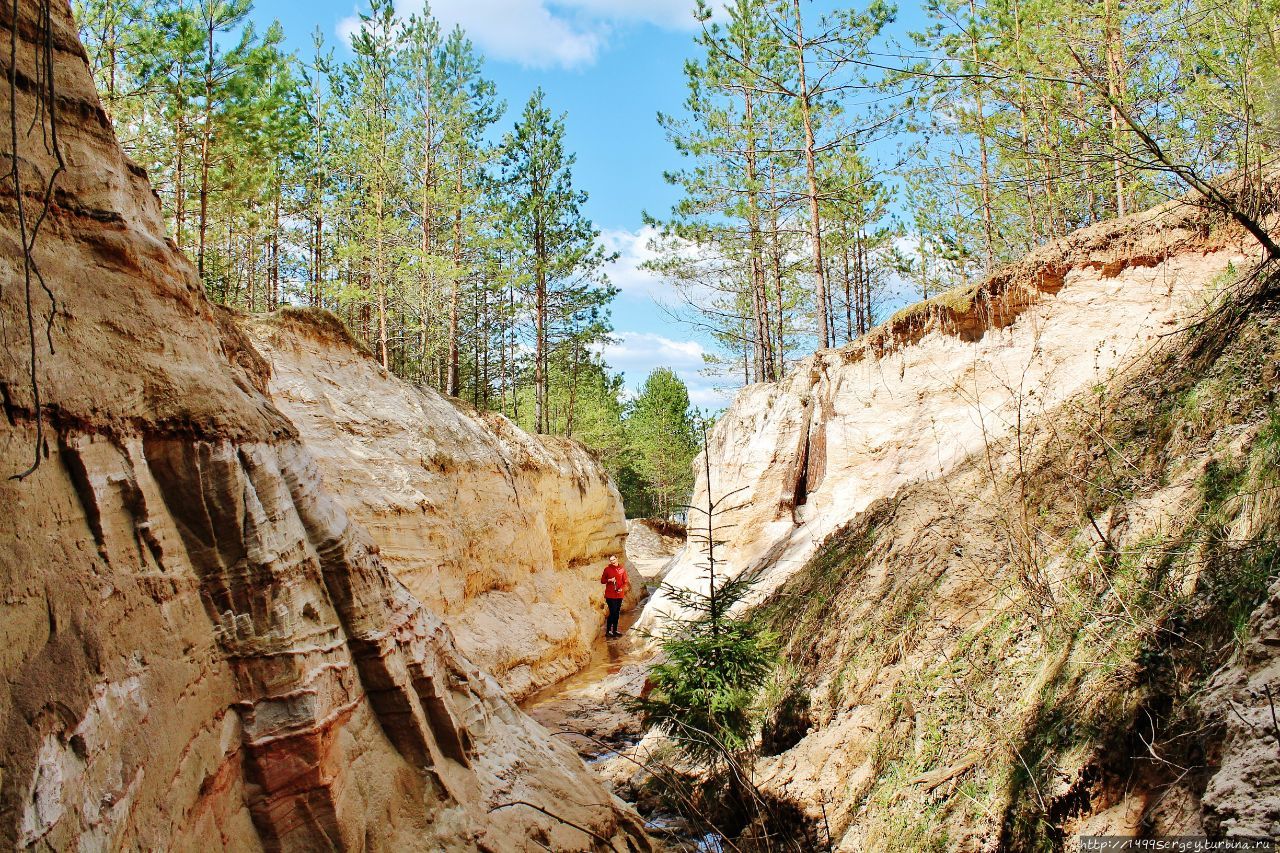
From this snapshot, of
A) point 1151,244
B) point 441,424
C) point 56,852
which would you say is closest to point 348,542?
point 56,852

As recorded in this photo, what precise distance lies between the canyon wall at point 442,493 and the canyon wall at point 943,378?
327cm

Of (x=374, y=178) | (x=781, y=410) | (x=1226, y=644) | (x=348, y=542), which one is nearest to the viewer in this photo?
(x=1226, y=644)

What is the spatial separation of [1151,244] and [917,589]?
22.7 ft

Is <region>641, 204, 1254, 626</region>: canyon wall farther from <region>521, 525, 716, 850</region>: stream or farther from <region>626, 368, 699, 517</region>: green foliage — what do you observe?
<region>626, 368, 699, 517</region>: green foliage

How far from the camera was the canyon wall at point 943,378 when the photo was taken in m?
9.56

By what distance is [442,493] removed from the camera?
41.0ft

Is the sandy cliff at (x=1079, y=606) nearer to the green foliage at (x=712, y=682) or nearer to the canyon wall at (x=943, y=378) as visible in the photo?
the canyon wall at (x=943, y=378)

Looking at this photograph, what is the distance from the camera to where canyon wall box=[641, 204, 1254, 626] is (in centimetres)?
956

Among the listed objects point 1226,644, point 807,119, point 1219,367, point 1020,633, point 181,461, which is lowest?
point 1020,633

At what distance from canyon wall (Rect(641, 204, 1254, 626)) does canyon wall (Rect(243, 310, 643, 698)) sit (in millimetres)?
3275

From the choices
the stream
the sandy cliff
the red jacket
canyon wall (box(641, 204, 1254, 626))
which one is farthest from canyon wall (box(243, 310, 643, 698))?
the sandy cliff

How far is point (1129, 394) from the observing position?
21.5 feet

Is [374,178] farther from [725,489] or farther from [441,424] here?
[725,489]

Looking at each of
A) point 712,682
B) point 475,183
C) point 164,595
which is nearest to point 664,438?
point 475,183
